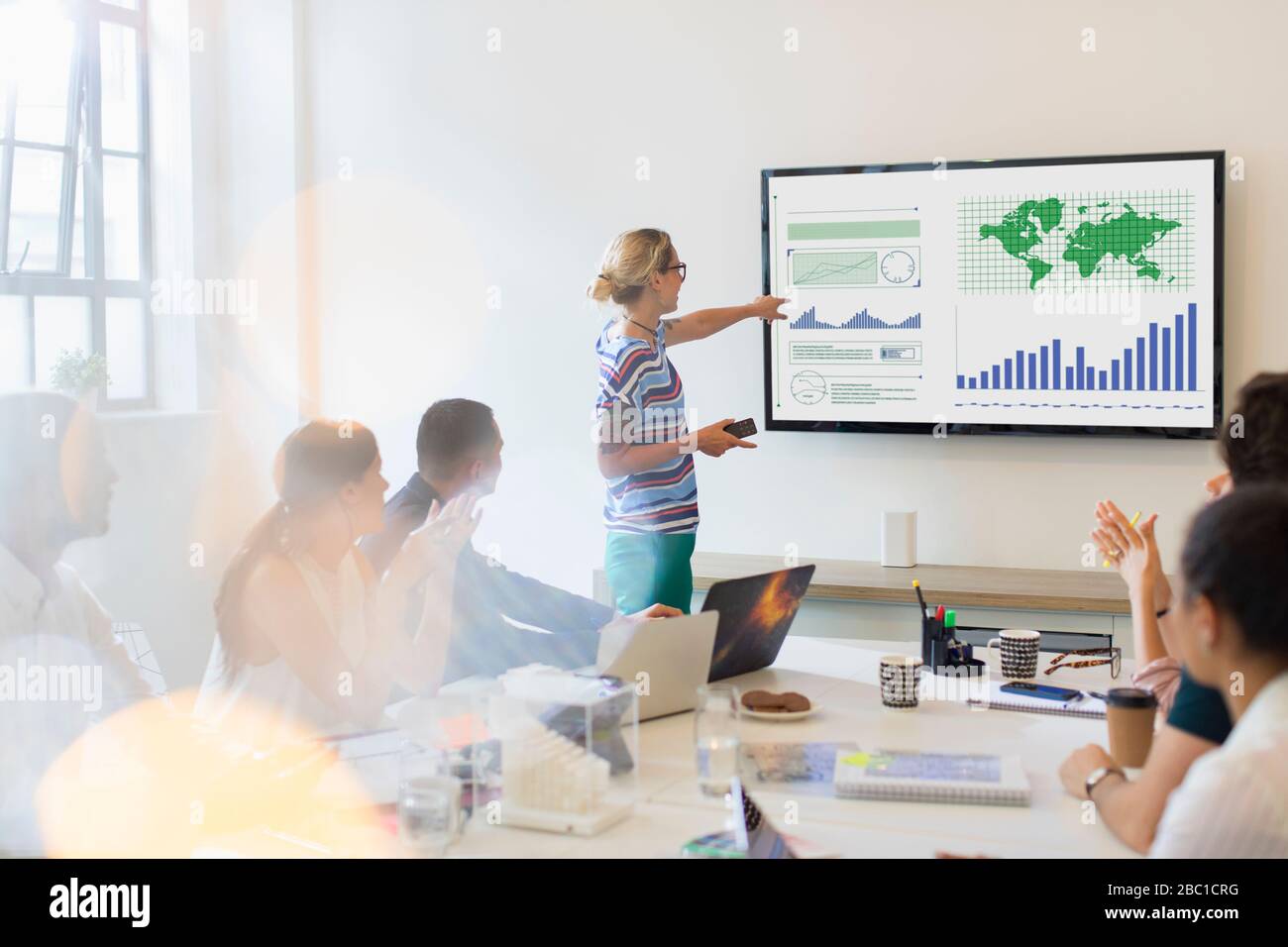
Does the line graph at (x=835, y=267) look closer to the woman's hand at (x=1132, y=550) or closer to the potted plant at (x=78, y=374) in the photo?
the woman's hand at (x=1132, y=550)

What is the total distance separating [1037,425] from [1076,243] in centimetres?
56

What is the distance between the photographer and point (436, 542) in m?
2.50

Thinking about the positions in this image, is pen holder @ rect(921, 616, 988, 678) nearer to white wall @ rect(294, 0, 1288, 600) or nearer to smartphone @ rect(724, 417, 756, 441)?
smartphone @ rect(724, 417, 756, 441)

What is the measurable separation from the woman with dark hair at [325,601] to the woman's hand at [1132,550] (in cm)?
119

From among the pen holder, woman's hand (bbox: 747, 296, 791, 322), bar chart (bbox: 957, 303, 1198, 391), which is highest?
woman's hand (bbox: 747, 296, 791, 322)

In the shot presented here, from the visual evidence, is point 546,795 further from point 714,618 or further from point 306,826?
point 714,618

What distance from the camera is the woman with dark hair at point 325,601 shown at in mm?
2270

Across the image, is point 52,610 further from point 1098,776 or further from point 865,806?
point 1098,776

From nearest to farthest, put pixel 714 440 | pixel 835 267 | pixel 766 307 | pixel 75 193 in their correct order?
pixel 714 440, pixel 766 307, pixel 835 267, pixel 75 193

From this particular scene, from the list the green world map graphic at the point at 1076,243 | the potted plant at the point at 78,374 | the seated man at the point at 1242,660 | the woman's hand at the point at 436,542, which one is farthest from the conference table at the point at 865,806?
the potted plant at the point at 78,374

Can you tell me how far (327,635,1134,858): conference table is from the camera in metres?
1.66

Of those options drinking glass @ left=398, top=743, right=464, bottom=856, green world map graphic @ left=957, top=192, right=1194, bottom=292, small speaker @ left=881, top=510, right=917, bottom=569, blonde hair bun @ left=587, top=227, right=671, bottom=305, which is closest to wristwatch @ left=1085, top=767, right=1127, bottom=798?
drinking glass @ left=398, top=743, right=464, bottom=856

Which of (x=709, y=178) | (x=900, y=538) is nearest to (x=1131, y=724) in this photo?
(x=900, y=538)
